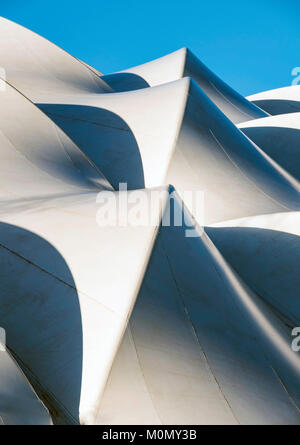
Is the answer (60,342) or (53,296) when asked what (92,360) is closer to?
(60,342)

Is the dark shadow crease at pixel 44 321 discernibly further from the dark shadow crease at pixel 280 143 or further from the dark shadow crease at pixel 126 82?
the dark shadow crease at pixel 126 82

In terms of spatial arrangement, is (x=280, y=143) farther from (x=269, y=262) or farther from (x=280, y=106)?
(x=280, y=106)

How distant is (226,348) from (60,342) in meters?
3.36

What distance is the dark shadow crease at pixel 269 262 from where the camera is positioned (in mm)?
13453

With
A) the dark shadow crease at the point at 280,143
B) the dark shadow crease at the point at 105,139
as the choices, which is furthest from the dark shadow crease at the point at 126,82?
the dark shadow crease at the point at 105,139

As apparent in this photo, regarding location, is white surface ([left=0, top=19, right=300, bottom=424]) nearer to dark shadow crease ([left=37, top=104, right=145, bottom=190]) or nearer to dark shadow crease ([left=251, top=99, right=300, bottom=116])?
dark shadow crease ([left=37, top=104, right=145, bottom=190])

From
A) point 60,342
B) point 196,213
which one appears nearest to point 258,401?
point 60,342

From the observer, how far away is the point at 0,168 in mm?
15797

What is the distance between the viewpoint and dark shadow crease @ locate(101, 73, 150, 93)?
33250mm

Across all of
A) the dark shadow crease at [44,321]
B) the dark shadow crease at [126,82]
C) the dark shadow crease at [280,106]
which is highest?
the dark shadow crease at [280,106]

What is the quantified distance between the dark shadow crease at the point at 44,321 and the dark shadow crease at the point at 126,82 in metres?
23.3

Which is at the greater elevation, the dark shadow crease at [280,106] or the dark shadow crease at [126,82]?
the dark shadow crease at [280,106]

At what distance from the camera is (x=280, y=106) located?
4381 cm

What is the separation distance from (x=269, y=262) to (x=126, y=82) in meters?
23.2
